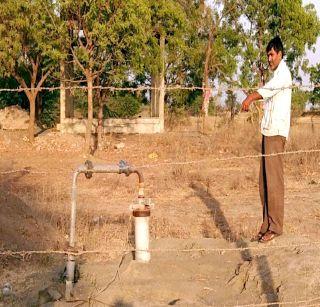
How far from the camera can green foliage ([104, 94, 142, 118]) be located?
80.3 ft

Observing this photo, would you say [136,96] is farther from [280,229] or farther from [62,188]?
[280,229]

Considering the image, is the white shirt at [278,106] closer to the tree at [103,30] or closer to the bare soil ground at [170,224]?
the bare soil ground at [170,224]

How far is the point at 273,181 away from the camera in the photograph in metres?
4.98

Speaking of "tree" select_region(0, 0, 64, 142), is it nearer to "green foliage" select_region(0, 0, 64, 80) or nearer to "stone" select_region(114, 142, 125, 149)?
"green foliage" select_region(0, 0, 64, 80)

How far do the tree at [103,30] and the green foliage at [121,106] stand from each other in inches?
321

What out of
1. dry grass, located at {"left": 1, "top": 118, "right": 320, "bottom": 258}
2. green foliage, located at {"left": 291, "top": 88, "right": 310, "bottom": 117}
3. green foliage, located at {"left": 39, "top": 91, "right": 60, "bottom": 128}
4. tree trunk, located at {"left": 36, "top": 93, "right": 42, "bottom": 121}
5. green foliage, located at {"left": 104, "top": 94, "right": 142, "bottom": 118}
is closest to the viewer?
dry grass, located at {"left": 1, "top": 118, "right": 320, "bottom": 258}

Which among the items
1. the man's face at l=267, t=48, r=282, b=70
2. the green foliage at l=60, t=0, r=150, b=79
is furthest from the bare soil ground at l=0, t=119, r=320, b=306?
the green foliage at l=60, t=0, r=150, b=79

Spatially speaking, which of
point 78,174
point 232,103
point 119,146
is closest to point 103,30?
point 119,146

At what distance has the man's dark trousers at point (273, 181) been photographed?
498 centimetres

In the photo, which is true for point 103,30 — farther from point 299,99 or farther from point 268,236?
point 299,99

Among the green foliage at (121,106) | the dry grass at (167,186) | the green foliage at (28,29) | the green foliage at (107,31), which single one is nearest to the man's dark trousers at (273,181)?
the dry grass at (167,186)

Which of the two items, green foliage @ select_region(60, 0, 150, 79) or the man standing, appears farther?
green foliage @ select_region(60, 0, 150, 79)

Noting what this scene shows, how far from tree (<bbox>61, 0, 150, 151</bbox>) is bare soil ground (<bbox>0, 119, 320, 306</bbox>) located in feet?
8.45

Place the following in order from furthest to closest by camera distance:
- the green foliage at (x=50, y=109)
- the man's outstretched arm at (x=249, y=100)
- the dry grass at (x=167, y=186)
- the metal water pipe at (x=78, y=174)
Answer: the green foliage at (x=50, y=109) < the dry grass at (x=167, y=186) < the man's outstretched arm at (x=249, y=100) < the metal water pipe at (x=78, y=174)
